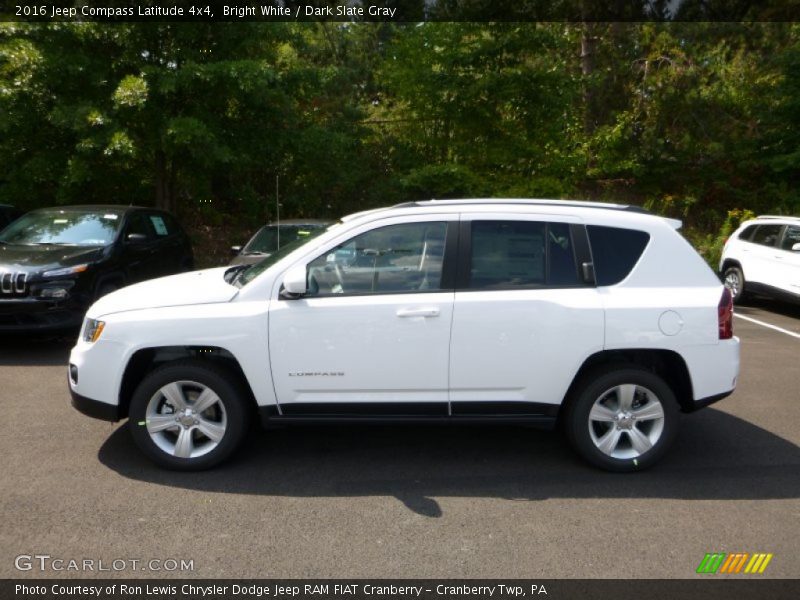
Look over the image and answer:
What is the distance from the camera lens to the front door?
455 cm

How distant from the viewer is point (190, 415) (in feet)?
15.3

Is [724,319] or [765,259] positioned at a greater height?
[724,319]

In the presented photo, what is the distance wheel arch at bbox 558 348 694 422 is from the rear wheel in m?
8.48

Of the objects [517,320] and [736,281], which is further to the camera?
[736,281]

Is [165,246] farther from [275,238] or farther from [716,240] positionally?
[716,240]

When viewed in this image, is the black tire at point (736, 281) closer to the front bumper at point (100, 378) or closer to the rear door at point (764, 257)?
the rear door at point (764, 257)

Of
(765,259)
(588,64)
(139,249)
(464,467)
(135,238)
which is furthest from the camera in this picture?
(588,64)

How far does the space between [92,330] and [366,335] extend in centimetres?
184

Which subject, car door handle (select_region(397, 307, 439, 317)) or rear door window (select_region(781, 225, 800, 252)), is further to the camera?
rear door window (select_region(781, 225, 800, 252))

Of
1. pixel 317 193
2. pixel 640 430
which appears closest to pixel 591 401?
pixel 640 430

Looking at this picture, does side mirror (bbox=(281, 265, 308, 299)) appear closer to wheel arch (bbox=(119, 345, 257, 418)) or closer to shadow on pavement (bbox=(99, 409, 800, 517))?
wheel arch (bbox=(119, 345, 257, 418))

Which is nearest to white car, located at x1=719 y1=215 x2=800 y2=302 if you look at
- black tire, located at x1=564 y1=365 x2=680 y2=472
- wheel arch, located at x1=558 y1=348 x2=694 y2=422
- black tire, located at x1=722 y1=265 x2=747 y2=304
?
black tire, located at x1=722 y1=265 x2=747 y2=304

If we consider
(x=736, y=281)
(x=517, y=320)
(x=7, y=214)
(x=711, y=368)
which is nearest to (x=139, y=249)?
(x=7, y=214)

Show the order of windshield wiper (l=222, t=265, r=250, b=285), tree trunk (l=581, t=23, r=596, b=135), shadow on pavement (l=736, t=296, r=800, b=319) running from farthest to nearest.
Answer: tree trunk (l=581, t=23, r=596, b=135)
shadow on pavement (l=736, t=296, r=800, b=319)
windshield wiper (l=222, t=265, r=250, b=285)
